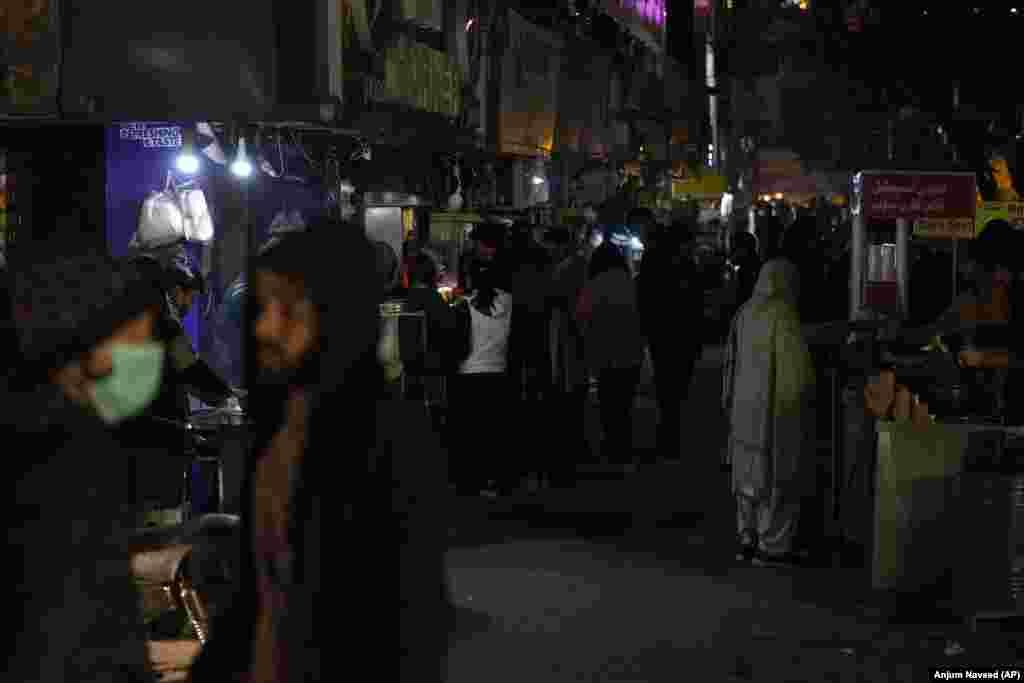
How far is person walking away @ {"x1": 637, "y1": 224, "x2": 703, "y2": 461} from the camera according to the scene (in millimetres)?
15547

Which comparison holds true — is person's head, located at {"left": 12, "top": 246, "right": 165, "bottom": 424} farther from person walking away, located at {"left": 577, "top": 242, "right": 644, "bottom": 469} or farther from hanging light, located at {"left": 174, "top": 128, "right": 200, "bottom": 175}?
person walking away, located at {"left": 577, "top": 242, "right": 644, "bottom": 469}

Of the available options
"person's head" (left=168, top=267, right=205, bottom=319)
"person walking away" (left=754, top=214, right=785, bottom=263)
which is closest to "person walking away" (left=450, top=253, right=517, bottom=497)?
"person walking away" (left=754, top=214, right=785, bottom=263)

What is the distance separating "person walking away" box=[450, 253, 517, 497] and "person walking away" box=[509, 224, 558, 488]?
0.64 ft

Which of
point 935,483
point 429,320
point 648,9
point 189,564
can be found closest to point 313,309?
point 189,564

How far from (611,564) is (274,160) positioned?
3.74m

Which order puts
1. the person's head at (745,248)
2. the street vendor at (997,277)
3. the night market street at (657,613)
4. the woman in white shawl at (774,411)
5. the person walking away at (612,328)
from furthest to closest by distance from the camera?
1. the person's head at (745,248)
2. the person walking away at (612,328)
3. the woman in white shawl at (774,411)
4. the street vendor at (997,277)
5. the night market street at (657,613)

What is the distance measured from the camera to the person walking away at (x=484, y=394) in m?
12.9

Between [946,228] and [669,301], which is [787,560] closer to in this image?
[669,301]

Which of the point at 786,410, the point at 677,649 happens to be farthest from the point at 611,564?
the point at 677,649

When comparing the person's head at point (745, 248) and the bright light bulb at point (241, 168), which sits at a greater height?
the bright light bulb at point (241, 168)

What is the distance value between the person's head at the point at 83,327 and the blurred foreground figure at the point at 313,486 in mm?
495

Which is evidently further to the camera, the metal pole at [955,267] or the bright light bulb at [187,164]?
the metal pole at [955,267]

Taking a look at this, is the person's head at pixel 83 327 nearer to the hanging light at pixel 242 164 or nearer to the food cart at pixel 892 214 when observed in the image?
the hanging light at pixel 242 164

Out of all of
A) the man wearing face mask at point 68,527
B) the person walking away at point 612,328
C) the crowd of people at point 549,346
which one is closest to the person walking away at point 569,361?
the crowd of people at point 549,346
